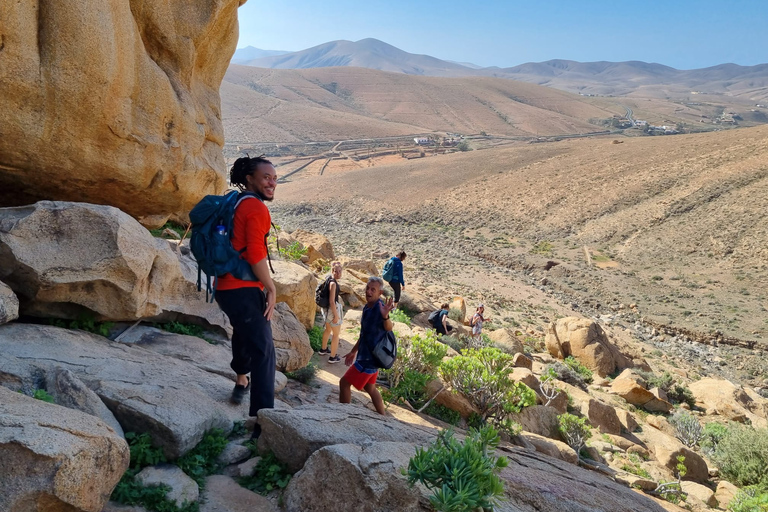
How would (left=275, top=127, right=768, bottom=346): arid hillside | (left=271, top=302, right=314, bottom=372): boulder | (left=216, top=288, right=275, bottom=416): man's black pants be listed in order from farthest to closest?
(left=275, top=127, right=768, bottom=346): arid hillside < (left=271, top=302, right=314, bottom=372): boulder < (left=216, top=288, right=275, bottom=416): man's black pants

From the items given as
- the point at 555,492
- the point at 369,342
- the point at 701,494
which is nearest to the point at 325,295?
the point at 369,342

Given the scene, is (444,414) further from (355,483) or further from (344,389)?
(355,483)

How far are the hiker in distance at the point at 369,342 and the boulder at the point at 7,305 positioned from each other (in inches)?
98.3

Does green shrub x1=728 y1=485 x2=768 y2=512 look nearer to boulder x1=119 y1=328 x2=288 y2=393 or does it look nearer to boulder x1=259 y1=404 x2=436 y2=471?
boulder x1=259 y1=404 x2=436 y2=471

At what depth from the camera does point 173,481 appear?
9.75 ft

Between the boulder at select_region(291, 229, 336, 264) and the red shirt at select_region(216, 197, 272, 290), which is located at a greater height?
the red shirt at select_region(216, 197, 272, 290)

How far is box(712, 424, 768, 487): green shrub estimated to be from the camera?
25.7ft

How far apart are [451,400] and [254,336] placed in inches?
144

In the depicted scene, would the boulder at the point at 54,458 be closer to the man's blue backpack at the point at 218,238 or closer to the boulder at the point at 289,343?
the man's blue backpack at the point at 218,238

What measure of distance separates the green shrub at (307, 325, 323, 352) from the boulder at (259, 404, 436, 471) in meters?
4.07

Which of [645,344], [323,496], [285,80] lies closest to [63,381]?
[323,496]

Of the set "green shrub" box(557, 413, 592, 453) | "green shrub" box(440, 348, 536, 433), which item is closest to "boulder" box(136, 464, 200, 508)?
"green shrub" box(440, 348, 536, 433)

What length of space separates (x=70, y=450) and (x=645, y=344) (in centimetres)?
1895

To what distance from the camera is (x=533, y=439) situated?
651cm
